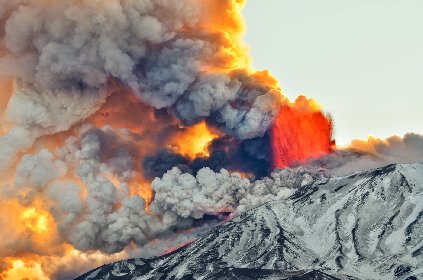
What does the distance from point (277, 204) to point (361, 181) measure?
48.0 ft

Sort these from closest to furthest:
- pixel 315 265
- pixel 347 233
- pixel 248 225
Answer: pixel 315 265 → pixel 347 233 → pixel 248 225

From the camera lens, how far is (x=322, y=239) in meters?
116

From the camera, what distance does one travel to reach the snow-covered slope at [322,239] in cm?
10562

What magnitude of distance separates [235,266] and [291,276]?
39.9ft

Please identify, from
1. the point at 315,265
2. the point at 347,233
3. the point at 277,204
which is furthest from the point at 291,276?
the point at 277,204

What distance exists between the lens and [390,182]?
405 feet

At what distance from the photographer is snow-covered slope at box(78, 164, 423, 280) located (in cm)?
10562

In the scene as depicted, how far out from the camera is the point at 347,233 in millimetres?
114875

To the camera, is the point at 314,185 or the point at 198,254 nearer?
the point at 198,254

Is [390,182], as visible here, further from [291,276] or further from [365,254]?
[291,276]

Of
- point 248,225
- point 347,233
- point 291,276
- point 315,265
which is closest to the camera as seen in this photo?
point 291,276

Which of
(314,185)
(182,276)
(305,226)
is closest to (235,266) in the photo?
(182,276)

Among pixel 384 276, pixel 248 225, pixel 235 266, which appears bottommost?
pixel 384 276

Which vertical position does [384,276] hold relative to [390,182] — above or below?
below
